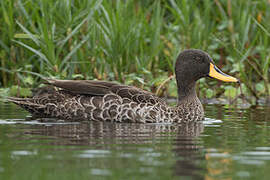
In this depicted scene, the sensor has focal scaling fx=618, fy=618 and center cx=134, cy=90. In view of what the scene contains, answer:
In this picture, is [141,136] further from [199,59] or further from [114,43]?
[114,43]

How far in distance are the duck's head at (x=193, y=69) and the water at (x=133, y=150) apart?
0.85 m

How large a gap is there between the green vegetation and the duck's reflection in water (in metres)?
2.64

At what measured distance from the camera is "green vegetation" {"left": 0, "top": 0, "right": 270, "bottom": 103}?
32.8 ft

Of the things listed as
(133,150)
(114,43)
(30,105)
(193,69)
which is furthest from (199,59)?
(133,150)

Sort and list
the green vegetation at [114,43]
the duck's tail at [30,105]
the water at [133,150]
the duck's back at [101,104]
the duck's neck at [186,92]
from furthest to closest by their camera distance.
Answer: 1. the green vegetation at [114,43]
2. the duck's neck at [186,92]
3. the duck's tail at [30,105]
4. the duck's back at [101,104]
5. the water at [133,150]

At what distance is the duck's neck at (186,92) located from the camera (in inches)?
339

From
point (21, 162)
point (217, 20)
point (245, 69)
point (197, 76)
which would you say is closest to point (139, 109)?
point (197, 76)

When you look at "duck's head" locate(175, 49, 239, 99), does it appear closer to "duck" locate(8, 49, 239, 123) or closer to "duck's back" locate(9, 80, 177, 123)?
"duck" locate(8, 49, 239, 123)

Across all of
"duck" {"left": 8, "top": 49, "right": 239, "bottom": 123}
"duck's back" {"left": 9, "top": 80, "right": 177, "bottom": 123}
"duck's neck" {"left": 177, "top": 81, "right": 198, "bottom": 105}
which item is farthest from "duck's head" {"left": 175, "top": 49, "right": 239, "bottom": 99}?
"duck's back" {"left": 9, "top": 80, "right": 177, "bottom": 123}

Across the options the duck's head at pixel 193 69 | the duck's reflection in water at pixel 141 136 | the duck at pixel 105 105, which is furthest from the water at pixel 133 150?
the duck's head at pixel 193 69

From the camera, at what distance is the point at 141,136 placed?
6504 mm

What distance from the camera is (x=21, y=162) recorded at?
16.0 feet

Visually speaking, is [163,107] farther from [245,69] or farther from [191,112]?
[245,69]

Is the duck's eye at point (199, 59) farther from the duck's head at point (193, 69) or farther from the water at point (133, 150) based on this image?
the water at point (133, 150)
